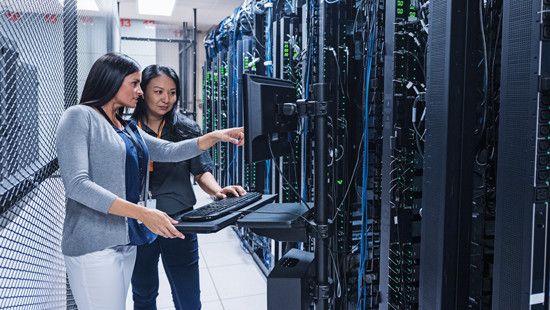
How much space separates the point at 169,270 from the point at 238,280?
5.27 feet

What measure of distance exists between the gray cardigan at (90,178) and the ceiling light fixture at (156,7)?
7.23 metres

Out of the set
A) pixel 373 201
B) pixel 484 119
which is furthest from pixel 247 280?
pixel 484 119

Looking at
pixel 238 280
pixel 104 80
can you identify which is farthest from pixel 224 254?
pixel 104 80

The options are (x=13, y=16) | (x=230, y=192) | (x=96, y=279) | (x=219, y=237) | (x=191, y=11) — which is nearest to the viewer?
(x=13, y=16)

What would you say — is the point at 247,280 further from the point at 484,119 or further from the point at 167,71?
the point at 484,119

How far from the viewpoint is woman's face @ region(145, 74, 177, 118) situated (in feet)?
7.24

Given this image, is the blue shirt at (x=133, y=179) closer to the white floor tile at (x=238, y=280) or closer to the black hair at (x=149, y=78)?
the black hair at (x=149, y=78)

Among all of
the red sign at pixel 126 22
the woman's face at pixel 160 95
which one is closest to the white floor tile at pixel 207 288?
the woman's face at pixel 160 95

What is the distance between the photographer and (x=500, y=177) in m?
1.56

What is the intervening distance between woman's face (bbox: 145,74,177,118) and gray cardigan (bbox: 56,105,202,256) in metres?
0.60

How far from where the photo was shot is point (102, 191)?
1497mm

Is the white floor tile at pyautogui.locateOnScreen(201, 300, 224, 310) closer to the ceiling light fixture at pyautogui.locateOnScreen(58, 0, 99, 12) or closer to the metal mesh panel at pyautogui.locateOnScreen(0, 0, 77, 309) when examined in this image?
the metal mesh panel at pyautogui.locateOnScreen(0, 0, 77, 309)

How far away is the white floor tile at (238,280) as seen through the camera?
357cm

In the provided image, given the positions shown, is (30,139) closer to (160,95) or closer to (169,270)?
(160,95)
